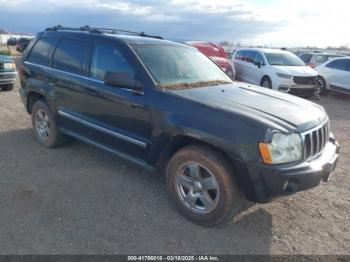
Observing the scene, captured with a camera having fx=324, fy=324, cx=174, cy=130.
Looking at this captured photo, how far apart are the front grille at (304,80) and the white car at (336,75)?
4.50 ft

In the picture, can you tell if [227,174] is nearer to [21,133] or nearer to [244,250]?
[244,250]

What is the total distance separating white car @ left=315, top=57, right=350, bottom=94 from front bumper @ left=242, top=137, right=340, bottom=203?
10147 millimetres

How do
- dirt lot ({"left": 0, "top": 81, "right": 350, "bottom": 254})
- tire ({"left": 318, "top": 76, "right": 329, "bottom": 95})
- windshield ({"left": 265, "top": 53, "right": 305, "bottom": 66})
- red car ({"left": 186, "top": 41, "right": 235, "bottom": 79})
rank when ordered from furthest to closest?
tire ({"left": 318, "top": 76, "right": 329, "bottom": 95})
red car ({"left": 186, "top": 41, "right": 235, "bottom": 79})
windshield ({"left": 265, "top": 53, "right": 305, "bottom": 66})
dirt lot ({"left": 0, "top": 81, "right": 350, "bottom": 254})

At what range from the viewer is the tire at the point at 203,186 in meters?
3.02

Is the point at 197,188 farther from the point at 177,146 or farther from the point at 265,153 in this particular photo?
the point at 265,153

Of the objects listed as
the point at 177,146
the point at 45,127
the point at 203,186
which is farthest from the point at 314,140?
the point at 45,127

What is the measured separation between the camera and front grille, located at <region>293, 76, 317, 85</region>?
10.9 m

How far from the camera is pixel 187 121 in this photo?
123 inches

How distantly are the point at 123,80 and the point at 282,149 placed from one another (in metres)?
1.78

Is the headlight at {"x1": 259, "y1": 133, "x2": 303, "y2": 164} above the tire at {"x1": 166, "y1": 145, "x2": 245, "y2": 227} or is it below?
above

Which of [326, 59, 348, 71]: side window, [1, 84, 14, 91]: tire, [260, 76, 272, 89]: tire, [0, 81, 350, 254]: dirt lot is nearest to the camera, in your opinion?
[0, 81, 350, 254]: dirt lot

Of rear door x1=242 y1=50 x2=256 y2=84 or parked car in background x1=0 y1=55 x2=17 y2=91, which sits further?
rear door x1=242 y1=50 x2=256 y2=84

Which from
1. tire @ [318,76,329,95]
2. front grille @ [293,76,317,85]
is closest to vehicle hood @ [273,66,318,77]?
front grille @ [293,76,317,85]

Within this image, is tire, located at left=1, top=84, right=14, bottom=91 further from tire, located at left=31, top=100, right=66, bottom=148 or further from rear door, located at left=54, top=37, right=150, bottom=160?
rear door, located at left=54, top=37, right=150, bottom=160
